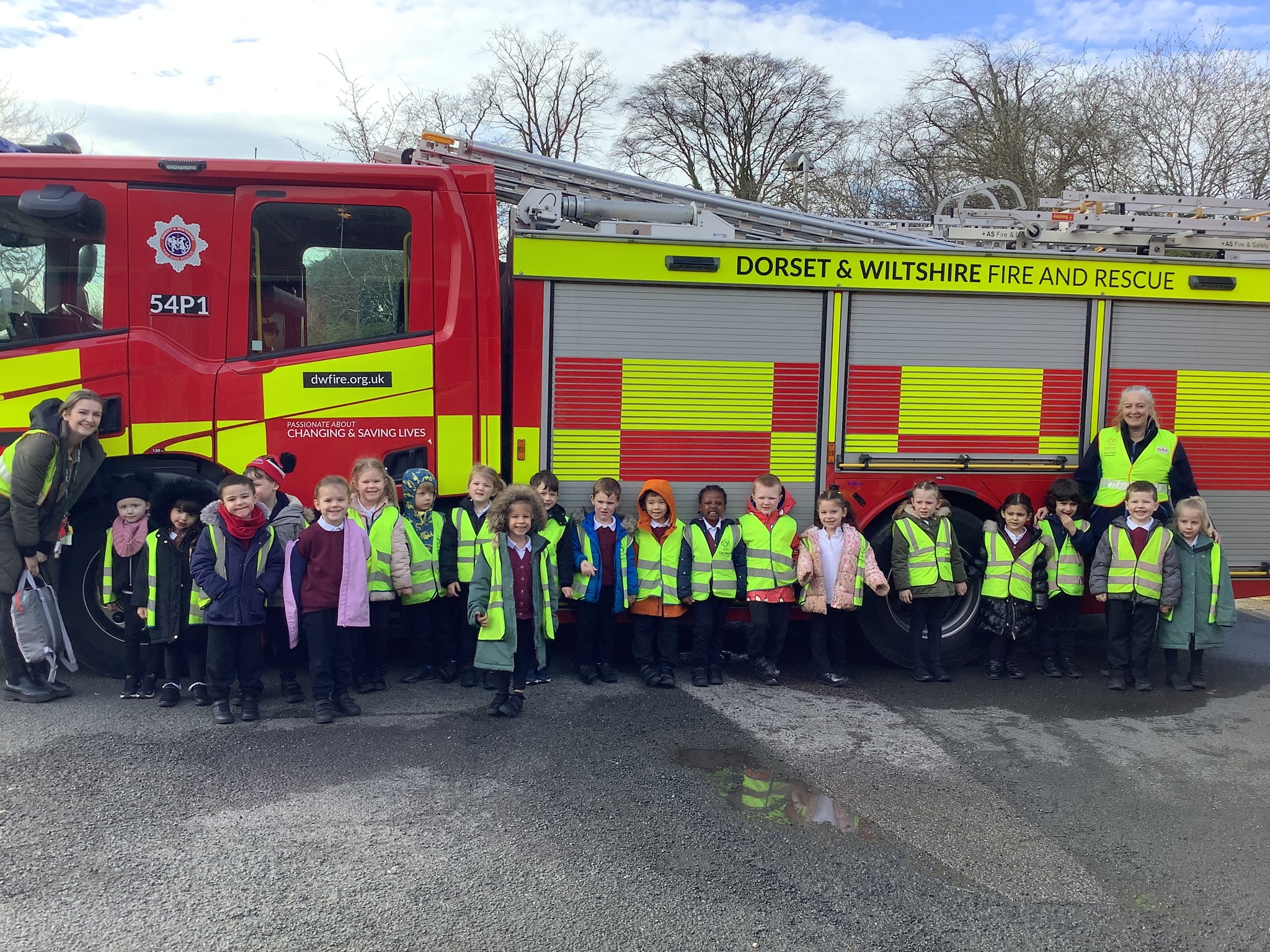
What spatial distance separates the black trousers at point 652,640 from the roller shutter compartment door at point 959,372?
1420mm

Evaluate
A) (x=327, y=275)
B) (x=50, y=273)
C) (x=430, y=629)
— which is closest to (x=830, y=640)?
(x=430, y=629)

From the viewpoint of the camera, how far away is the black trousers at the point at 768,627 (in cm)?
534

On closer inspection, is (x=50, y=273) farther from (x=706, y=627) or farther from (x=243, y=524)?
(x=706, y=627)

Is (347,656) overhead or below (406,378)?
below

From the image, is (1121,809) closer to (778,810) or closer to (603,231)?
(778,810)

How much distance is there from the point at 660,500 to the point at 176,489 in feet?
8.16

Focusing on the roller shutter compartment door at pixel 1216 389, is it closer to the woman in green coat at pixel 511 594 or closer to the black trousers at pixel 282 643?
the woman in green coat at pixel 511 594

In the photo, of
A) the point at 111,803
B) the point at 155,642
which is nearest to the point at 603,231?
the point at 155,642

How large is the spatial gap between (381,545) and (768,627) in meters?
2.18

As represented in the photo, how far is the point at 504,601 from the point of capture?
15.4 ft

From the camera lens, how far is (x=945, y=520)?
535 cm

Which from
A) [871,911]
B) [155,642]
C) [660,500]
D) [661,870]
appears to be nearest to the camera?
[871,911]

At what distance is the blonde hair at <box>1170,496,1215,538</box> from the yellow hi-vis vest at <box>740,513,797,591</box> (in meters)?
2.17

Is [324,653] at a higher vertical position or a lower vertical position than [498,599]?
lower
